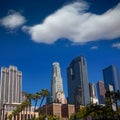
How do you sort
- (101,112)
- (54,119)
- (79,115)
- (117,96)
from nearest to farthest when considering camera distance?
1. (117,96)
2. (101,112)
3. (54,119)
4. (79,115)

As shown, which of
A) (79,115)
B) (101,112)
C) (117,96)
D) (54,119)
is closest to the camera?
(117,96)

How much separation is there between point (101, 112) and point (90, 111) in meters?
6.37

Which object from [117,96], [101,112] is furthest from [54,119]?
[117,96]

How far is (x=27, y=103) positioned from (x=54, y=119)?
1510 centimetres

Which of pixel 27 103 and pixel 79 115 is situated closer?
pixel 27 103


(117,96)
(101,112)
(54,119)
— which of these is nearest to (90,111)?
(101,112)

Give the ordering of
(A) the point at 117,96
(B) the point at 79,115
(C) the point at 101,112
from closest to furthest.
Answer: (A) the point at 117,96
(C) the point at 101,112
(B) the point at 79,115

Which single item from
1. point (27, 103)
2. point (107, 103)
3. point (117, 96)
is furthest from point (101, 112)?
point (27, 103)

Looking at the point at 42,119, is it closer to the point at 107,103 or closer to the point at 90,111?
the point at 90,111

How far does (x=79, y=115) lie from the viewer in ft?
437

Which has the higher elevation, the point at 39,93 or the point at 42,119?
the point at 39,93

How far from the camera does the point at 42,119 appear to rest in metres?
117

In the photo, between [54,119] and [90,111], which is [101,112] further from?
[54,119]

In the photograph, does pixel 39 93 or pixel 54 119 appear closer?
pixel 39 93
